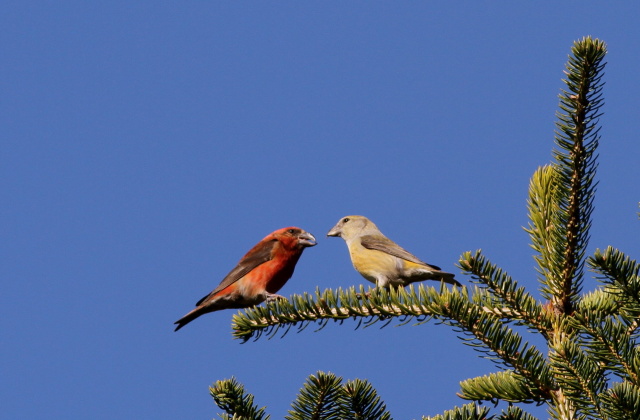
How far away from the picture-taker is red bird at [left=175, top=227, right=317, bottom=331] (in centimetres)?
752

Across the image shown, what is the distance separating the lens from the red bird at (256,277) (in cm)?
752

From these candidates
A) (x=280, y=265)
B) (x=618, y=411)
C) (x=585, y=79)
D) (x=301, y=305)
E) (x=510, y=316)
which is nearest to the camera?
(x=618, y=411)

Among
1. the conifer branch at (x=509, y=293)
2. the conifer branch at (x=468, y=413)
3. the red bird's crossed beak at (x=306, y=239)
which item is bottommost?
the conifer branch at (x=468, y=413)

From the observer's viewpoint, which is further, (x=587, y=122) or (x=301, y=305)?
(x=301, y=305)

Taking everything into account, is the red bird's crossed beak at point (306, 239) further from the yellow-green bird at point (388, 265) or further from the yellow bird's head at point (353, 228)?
the yellow-green bird at point (388, 265)

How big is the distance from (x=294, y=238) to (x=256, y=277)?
0.70 m

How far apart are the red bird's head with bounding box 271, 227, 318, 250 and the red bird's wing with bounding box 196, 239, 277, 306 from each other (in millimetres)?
111

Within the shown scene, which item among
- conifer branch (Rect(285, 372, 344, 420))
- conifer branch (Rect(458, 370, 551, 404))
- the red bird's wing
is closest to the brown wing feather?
the red bird's wing

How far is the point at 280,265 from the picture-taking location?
7.73m

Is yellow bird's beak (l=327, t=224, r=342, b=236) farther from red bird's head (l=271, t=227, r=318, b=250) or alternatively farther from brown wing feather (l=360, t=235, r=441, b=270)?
brown wing feather (l=360, t=235, r=441, b=270)

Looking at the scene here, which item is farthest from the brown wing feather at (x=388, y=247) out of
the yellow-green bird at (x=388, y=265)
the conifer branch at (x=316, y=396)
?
the conifer branch at (x=316, y=396)

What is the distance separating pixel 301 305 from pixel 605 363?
152 cm

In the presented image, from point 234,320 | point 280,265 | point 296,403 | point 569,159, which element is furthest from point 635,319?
point 280,265

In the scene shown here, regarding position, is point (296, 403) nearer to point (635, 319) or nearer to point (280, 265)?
point (635, 319)
